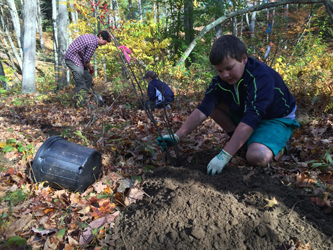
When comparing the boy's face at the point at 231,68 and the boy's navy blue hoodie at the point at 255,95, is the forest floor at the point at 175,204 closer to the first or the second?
the boy's navy blue hoodie at the point at 255,95

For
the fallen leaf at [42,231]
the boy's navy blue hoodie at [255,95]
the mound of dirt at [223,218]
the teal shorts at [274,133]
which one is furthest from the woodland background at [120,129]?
the boy's navy blue hoodie at [255,95]

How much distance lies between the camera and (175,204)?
168 cm

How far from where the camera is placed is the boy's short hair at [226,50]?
81.0 inches

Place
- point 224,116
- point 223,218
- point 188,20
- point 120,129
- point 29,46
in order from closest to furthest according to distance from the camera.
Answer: point 223,218 < point 224,116 < point 120,129 < point 188,20 < point 29,46

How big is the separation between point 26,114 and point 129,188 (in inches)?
176

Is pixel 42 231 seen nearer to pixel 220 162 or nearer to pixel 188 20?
pixel 220 162

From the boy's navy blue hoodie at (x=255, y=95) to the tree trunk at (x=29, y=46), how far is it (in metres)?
9.02

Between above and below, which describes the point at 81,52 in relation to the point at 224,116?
above

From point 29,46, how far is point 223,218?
1052cm

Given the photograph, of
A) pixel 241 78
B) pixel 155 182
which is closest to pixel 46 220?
pixel 155 182

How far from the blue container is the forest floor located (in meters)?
0.09

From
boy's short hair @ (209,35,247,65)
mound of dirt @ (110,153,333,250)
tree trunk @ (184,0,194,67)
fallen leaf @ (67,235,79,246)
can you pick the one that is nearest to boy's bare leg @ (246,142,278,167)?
mound of dirt @ (110,153,333,250)

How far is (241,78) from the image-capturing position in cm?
231

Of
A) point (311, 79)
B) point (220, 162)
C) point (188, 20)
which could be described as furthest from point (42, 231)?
point (188, 20)
